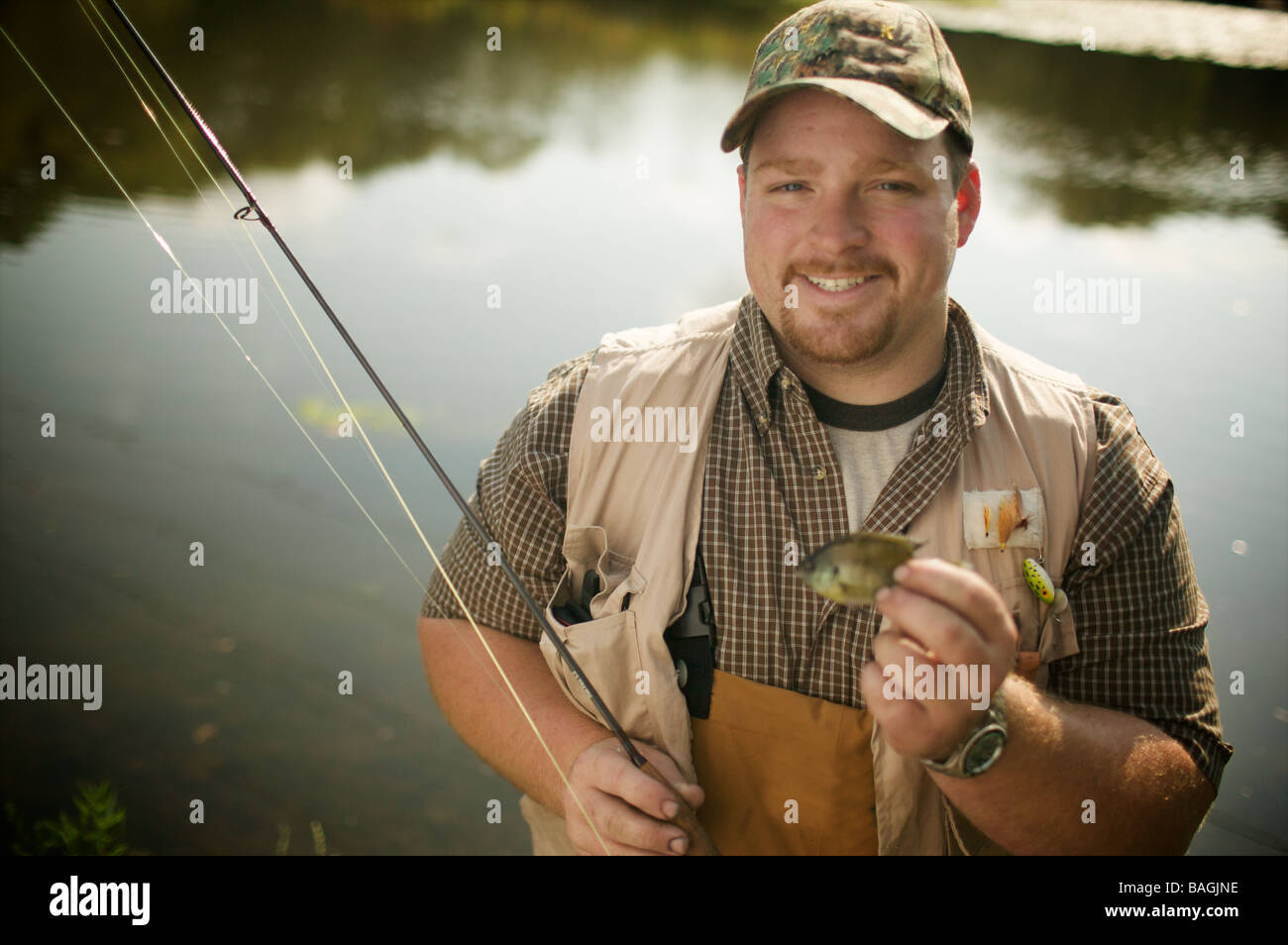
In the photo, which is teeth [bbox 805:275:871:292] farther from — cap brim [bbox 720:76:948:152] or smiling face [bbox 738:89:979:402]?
cap brim [bbox 720:76:948:152]

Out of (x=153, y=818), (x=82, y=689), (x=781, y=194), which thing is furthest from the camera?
(x=82, y=689)

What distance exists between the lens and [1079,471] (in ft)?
7.19

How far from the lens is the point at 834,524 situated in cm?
220

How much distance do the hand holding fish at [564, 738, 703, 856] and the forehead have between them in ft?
4.70

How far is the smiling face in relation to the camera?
7.20 ft

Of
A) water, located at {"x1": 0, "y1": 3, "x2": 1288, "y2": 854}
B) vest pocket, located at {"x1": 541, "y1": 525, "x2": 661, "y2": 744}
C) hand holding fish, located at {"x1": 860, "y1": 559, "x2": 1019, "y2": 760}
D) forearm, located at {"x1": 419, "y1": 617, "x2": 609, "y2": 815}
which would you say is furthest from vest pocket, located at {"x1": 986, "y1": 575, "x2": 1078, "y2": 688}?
water, located at {"x1": 0, "y1": 3, "x2": 1288, "y2": 854}

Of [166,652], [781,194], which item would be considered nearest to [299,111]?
[166,652]

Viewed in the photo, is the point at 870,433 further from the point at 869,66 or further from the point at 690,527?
the point at 869,66

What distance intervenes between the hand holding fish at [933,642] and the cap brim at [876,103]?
1.03 meters

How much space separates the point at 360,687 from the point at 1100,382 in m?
5.20

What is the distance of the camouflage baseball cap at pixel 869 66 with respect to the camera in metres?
2.15

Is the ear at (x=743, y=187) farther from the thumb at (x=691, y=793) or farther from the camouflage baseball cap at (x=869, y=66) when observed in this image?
the thumb at (x=691, y=793)

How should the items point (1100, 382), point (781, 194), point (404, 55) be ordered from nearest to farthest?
point (781, 194) → point (1100, 382) → point (404, 55)
